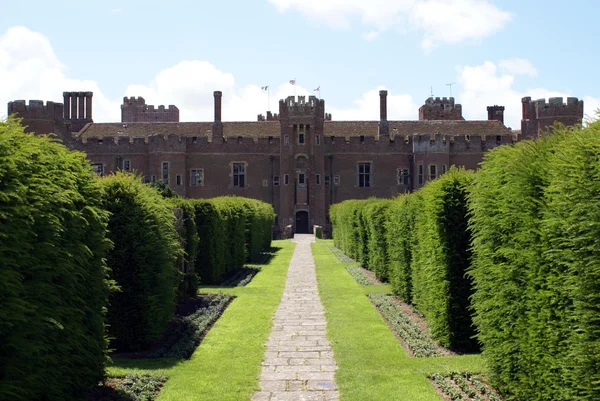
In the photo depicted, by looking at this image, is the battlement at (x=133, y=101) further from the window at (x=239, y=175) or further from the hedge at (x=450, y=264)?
the hedge at (x=450, y=264)

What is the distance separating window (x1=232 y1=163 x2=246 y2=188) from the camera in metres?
55.5

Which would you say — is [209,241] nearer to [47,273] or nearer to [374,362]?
[374,362]

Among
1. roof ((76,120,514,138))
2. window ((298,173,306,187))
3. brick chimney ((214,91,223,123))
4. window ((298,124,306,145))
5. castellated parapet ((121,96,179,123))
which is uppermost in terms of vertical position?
castellated parapet ((121,96,179,123))

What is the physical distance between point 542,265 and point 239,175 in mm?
50284

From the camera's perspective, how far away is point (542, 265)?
593 cm

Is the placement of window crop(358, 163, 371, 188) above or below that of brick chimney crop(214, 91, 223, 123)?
below

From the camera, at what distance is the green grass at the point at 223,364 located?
7.51m

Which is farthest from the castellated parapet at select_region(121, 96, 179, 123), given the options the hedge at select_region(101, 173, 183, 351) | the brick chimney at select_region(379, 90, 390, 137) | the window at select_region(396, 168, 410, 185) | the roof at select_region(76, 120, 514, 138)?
the hedge at select_region(101, 173, 183, 351)

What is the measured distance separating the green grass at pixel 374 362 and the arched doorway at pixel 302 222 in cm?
4102

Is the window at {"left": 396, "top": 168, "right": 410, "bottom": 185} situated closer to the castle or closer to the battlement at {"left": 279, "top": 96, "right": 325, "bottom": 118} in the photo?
the castle

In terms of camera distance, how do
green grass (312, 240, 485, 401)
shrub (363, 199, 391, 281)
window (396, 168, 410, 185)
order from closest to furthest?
1. green grass (312, 240, 485, 401)
2. shrub (363, 199, 391, 281)
3. window (396, 168, 410, 185)

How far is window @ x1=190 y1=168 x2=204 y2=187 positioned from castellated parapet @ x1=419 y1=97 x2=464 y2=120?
24.8 m

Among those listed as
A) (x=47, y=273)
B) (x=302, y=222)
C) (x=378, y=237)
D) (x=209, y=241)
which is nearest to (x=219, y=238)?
(x=209, y=241)

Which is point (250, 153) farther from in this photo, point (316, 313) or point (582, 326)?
point (582, 326)
